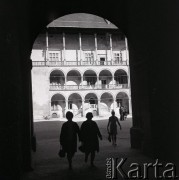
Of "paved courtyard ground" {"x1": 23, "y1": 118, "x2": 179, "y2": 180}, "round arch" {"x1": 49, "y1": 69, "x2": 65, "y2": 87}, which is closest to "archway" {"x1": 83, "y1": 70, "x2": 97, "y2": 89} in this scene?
"round arch" {"x1": 49, "y1": 69, "x2": 65, "y2": 87}

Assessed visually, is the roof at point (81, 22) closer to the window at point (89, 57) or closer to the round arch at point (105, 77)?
the window at point (89, 57)

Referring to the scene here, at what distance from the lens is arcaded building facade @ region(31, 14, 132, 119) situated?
139 feet

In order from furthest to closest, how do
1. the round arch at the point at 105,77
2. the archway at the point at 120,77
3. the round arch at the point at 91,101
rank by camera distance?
the archway at the point at 120,77
the round arch at the point at 105,77
the round arch at the point at 91,101

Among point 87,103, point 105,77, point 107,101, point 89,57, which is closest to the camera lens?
point 87,103

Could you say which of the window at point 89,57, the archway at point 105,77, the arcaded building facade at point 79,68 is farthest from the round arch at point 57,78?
the archway at point 105,77

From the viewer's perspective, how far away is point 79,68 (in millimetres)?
44094

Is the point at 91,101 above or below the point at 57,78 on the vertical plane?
below

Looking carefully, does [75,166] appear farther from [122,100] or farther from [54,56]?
[122,100]

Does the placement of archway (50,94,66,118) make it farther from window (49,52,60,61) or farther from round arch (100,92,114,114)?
round arch (100,92,114,114)

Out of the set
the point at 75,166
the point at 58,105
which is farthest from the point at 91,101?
the point at 75,166

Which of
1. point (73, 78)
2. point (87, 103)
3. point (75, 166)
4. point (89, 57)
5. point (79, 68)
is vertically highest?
point (89, 57)

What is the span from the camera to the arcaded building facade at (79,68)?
42375 millimetres

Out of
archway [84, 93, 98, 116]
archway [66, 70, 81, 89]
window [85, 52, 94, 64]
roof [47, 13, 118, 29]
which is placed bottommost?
archway [84, 93, 98, 116]

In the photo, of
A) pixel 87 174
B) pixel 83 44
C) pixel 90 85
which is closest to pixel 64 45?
pixel 83 44
